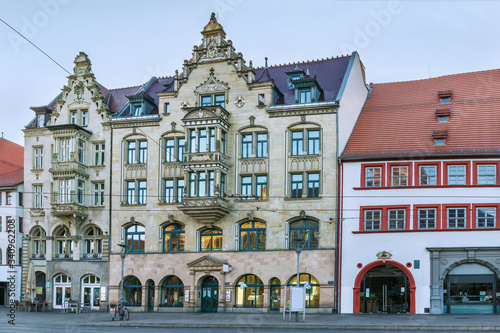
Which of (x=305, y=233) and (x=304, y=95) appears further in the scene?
(x=304, y=95)

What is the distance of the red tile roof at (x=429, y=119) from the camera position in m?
50.5

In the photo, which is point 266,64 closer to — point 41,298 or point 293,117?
point 293,117

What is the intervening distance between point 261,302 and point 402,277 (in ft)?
33.8

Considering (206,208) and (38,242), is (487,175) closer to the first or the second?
(206,208)

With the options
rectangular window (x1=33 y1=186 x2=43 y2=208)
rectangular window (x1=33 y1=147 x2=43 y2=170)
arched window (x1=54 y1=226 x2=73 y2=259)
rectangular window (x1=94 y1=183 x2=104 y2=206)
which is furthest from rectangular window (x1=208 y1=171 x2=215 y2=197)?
rectangular window (x1=33 y1=147 x2=43 y2=170)

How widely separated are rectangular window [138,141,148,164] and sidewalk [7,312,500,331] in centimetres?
1185

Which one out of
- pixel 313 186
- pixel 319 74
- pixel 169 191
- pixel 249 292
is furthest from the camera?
pixel 319 74

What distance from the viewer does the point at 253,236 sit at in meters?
54.0

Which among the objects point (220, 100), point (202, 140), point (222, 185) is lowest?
point (222, 185)

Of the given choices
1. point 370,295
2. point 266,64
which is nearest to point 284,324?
point 370,295

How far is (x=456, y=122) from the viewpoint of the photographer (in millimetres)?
52688

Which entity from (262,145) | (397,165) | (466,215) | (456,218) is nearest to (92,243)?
(262,145)

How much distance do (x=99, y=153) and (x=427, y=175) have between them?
26.1 metres

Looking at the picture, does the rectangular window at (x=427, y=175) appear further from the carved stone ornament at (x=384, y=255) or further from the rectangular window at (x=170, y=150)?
the rectangular window at (x=170, y=150)
